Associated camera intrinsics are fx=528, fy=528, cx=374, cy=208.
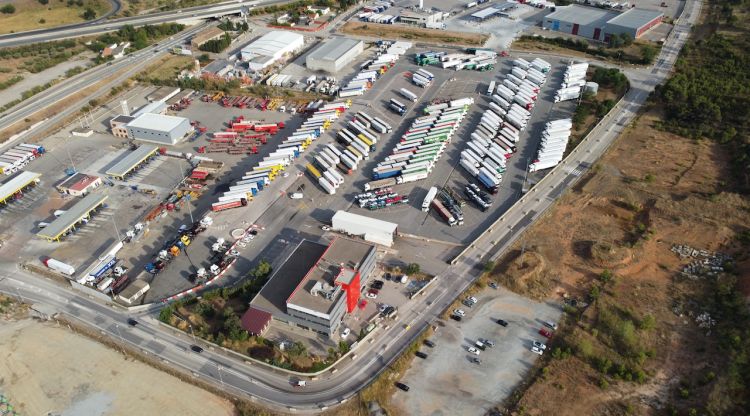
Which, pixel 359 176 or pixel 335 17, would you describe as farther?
pixel 335 17

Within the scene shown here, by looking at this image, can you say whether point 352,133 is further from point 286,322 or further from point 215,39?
point 215,39

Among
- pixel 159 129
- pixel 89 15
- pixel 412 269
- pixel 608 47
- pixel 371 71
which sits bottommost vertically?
pixel 412 269

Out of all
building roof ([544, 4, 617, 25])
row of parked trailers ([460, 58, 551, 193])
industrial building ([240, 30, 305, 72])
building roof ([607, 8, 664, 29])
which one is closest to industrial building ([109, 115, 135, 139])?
industrial building ([240, 30, 305, 72])

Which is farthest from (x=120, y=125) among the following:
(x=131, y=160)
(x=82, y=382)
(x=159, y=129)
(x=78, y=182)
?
(x=82, y=382)

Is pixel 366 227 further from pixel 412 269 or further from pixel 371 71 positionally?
pixel 371 71

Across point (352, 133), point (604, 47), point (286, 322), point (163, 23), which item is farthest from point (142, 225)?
point (604, 47)

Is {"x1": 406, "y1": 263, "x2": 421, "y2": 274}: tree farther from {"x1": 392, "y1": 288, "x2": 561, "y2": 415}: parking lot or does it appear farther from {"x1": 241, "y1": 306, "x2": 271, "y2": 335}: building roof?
{"x1": 241, "y1": 306, "x2": 271, "y2": 335}: building roof

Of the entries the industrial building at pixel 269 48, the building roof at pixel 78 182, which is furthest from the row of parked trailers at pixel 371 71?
the building roof at pixel 78 182
